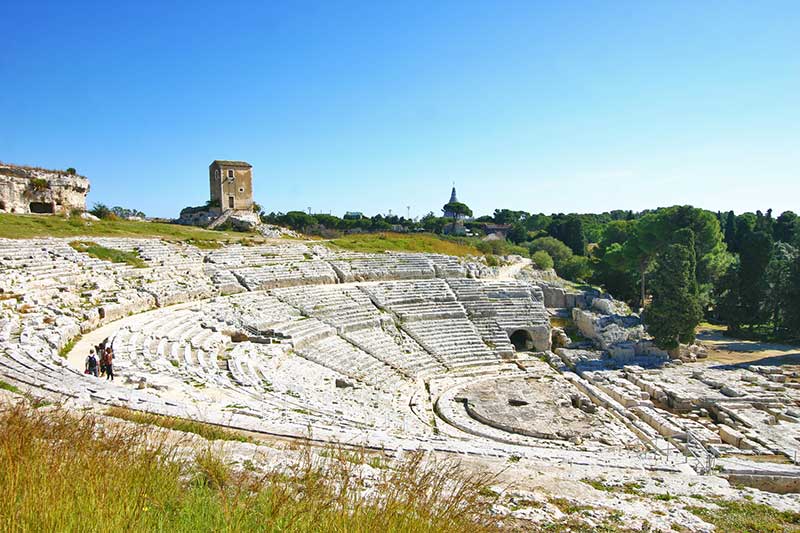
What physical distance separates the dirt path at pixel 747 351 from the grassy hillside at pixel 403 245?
55.6 feet

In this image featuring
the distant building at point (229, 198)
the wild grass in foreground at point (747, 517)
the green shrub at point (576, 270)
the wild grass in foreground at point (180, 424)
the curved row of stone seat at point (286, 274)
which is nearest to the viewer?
the wild grass in foreground at point (747, 517)

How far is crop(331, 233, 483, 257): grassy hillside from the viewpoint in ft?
111

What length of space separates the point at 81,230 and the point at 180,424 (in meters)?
21.6

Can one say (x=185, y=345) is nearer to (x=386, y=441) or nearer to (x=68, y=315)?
(x=68, y=315)

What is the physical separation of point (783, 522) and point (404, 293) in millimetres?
20406

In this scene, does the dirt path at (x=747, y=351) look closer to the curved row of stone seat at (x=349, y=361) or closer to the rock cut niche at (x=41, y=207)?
the curved row of stone seat at (x=349, y=361)

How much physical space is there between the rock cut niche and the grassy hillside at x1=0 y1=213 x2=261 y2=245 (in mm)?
1984

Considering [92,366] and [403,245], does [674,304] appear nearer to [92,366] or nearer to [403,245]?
[403,245]

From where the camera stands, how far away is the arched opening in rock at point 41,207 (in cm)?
2603

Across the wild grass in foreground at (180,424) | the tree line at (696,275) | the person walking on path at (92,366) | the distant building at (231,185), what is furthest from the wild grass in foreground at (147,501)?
the distant building at (231,185)

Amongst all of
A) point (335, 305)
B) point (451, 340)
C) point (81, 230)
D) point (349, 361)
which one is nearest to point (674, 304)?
point (451, 340)

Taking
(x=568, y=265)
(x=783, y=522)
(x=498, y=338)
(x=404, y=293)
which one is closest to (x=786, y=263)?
(x=568, y=265)

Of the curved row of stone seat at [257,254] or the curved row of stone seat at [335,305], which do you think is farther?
the curved row of stone seat at [257,254]

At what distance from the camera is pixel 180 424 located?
5.68 meters
